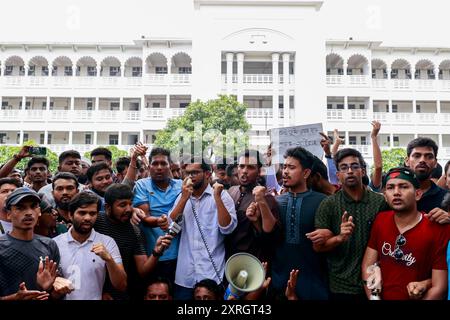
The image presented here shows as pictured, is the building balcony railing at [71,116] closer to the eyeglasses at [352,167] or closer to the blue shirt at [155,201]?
the blue shirt at [155,201]

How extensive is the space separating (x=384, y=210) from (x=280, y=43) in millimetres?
32122

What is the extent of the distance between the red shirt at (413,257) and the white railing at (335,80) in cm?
3310

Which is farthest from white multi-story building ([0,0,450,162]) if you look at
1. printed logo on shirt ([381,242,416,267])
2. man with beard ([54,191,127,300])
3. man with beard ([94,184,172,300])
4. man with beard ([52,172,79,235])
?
printed logo on shirt ([381,242,416,267])

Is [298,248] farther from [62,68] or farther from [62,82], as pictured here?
[62,68]

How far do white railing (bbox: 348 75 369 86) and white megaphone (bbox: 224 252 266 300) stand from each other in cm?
3351

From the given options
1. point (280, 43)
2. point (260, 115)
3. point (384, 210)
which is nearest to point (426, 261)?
point (384, 210)

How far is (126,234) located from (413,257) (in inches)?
85.2

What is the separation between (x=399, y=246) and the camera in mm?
3027

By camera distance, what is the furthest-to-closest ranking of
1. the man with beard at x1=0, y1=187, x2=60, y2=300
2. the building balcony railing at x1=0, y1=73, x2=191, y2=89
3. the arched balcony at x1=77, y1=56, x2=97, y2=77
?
the arched balcony at x1=77, y1=56, x2=97, y2=77
the building balcony railing at x1=0, y1=73, x2=191, y2=89
the man with beard at x1=0, y1=187, x2=60, y2=300

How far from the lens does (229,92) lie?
1321 inches

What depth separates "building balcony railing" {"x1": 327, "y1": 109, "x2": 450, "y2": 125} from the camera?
111 ft

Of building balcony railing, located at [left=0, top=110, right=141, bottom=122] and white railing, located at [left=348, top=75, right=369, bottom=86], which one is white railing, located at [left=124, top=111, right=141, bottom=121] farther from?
white railing, located at [left=348, top=75, right=369, bottom=86]

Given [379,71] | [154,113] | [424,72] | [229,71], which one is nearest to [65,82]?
[154,113]

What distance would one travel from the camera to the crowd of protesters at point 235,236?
9.78 ft
